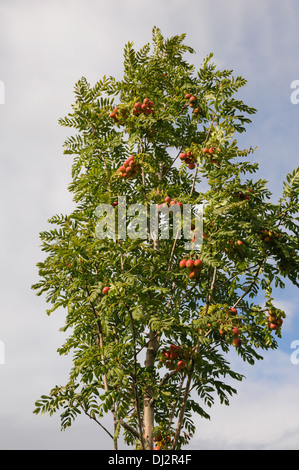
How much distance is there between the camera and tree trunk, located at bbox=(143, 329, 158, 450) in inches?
238

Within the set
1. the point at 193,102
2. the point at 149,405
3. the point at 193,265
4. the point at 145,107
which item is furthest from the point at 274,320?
the point at 193,102

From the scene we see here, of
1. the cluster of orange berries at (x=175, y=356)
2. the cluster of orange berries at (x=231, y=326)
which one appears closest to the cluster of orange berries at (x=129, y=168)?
the cluster of orange berries at (x=231, y=326)

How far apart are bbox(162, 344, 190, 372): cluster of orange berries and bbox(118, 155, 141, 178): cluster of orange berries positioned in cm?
270

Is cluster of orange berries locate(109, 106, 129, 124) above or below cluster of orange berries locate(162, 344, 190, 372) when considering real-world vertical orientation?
above

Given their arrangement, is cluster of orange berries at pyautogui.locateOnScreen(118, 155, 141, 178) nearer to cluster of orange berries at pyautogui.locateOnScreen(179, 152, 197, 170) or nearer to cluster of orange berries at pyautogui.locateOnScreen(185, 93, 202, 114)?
cluster of orange berries at pyautogui.locateOnScreen(179, 152, 197, 170)

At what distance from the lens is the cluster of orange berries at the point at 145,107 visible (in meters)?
6.84

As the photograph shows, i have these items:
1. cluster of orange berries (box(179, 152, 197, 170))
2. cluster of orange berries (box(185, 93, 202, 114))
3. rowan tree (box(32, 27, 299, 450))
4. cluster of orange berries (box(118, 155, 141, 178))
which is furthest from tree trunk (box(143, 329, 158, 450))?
cluster of orange berries (box(185, 93, 202, 114))

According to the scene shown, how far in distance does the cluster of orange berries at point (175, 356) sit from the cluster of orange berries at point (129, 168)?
2701mm

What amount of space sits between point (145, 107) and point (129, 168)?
1213 millimetres

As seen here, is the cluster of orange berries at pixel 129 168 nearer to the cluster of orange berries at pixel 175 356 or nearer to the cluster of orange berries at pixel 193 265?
the cluster of orange berries at pixel 193 265

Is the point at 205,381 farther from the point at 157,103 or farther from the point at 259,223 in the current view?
the point at 157,103

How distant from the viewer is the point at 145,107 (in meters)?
6.87

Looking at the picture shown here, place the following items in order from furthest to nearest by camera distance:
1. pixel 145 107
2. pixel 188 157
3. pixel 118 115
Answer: pixel 118 115, pixel 188 157, pixel 145 107

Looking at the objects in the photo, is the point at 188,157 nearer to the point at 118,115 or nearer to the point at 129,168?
the point at 129,168
